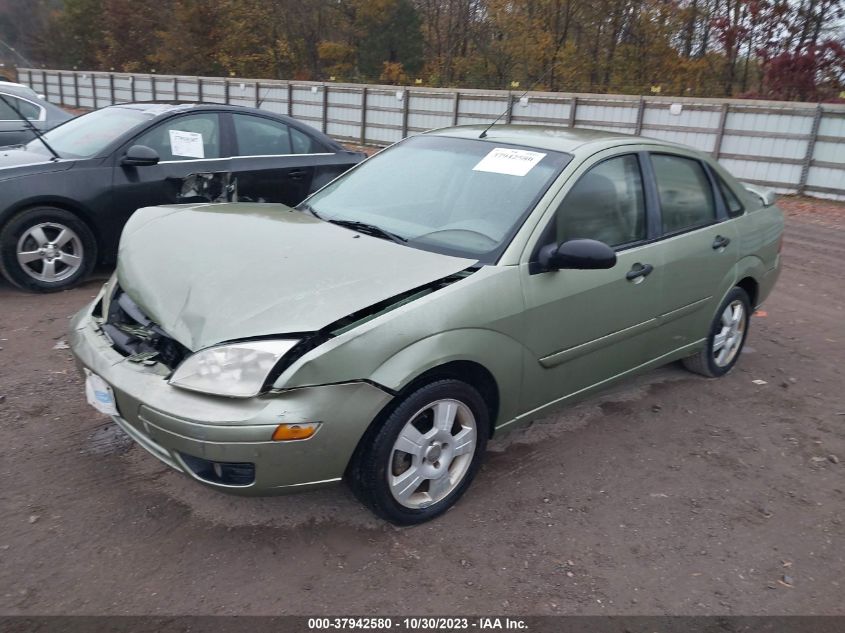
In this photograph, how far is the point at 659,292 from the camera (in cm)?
398

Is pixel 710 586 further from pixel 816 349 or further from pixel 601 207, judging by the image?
pixel 816 349

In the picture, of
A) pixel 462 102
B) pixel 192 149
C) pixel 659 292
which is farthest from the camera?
pixel 462 102

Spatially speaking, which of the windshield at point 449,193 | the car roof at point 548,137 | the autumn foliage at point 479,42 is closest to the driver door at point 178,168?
the windshield at point 449,193

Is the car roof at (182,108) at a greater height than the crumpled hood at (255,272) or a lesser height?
greater

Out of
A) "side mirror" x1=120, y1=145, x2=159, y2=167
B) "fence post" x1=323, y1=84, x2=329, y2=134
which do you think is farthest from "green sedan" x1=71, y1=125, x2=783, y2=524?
"fence post" x1=323, y1=84, x2=329, y2=134

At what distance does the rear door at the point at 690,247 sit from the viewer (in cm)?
409

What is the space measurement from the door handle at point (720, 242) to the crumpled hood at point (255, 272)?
6.62 ft

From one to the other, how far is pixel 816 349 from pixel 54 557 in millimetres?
5492

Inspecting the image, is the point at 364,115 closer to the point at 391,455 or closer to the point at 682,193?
the point at 682,193

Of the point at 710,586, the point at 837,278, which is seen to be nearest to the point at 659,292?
the point at 710,586

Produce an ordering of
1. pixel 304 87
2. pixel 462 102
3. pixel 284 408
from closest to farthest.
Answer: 1. pixel 284 408
2. pixel 462 102
3. pixel 304 87

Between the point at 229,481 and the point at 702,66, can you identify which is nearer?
the point at 229,481

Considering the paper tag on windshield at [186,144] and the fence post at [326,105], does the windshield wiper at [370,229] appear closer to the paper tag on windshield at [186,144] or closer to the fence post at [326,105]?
the paper tag on windshield at [186,144]

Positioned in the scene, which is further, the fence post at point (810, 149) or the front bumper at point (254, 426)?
the fence post at point (810, 149)
